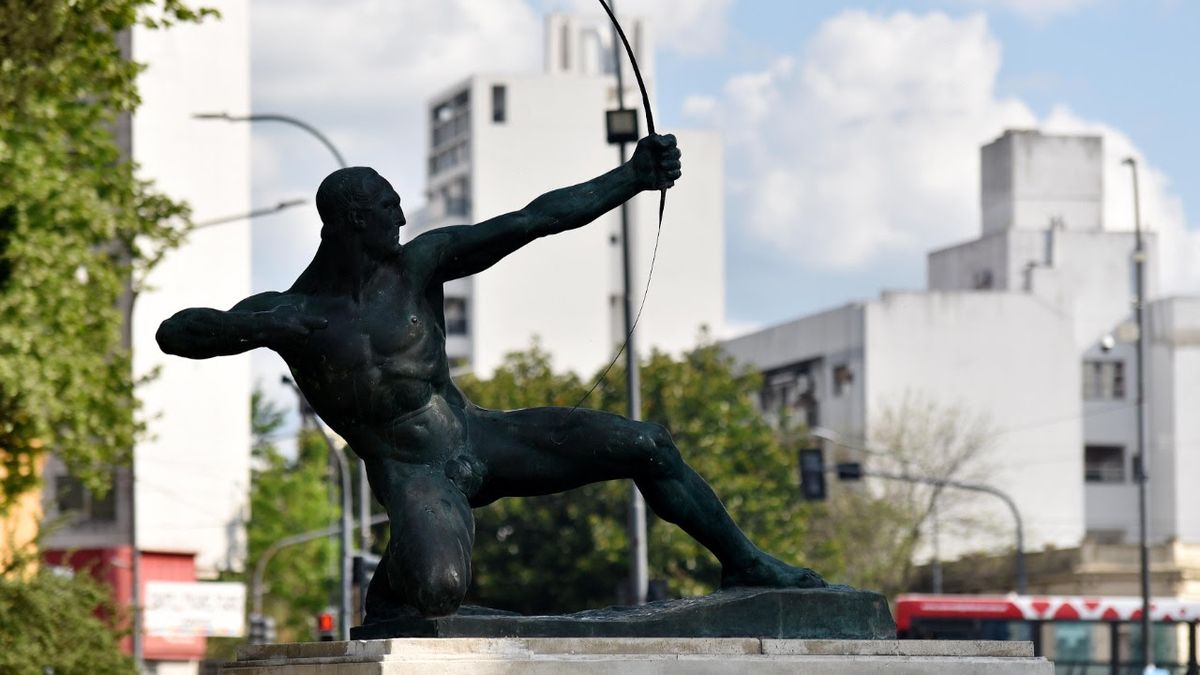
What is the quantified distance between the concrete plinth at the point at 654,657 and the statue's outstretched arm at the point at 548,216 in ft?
5.01

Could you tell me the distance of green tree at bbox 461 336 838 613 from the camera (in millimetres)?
48844

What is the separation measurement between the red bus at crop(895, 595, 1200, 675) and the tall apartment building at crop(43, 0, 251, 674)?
20901 millimetres

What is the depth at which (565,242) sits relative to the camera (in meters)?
90.3

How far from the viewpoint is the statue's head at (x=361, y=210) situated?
8.98m

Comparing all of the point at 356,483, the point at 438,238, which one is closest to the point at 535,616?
the point at 438,238

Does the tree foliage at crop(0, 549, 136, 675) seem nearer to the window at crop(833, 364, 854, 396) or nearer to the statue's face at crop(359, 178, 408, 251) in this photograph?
the statue's face at crop(359, 178, 408, 251)

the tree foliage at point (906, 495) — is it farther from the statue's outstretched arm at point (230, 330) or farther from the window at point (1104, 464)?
the statue's outstretched arm at point (230, 330)

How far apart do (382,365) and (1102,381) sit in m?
68.7

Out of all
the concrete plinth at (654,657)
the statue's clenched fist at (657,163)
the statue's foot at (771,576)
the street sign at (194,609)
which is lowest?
the street sign at (194,609)

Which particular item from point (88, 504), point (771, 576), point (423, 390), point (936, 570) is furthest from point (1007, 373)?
point (423, 390)

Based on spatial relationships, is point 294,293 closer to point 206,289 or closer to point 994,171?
point 206,289

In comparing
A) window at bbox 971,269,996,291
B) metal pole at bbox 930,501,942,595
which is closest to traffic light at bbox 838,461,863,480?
metal pole at bbox 930,501,942,595

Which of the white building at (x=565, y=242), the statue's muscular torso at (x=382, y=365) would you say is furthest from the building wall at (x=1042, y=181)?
the statue's muscular torso at (x=382, y=365)

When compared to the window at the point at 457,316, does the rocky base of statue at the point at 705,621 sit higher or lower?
lower
